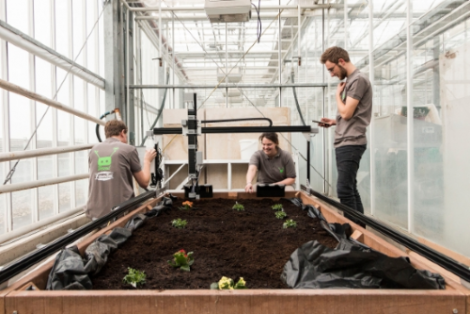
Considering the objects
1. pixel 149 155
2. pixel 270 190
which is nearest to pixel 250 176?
pixel 270 190

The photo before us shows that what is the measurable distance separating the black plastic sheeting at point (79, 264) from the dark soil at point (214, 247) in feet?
0.13

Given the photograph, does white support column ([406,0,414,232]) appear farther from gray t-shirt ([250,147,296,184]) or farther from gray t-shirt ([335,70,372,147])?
gray t-shirt ([335,70,372,147])

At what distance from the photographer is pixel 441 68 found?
2.82 metres

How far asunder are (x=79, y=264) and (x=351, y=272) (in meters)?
0.86

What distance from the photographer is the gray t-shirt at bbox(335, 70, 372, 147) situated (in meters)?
2.22

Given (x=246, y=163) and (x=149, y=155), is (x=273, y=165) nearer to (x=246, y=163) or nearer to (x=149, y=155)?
(x=149, y=155)

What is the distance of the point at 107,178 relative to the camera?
95.0 inches

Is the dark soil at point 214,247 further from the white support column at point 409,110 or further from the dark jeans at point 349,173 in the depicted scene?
the white support column at point 409,110

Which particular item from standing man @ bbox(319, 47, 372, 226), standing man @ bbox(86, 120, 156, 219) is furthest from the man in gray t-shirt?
standing man @ bbox(86, 120, 156, 219)

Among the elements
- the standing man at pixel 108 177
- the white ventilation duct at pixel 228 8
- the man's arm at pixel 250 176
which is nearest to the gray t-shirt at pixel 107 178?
the standing man at pixel 108 177

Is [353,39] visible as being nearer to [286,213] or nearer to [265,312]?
[286,213]

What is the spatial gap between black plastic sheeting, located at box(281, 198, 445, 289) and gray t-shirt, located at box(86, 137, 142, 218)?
1.65 metres

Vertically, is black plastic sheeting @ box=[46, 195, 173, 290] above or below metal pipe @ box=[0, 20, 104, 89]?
below

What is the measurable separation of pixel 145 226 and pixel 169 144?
3.58m
